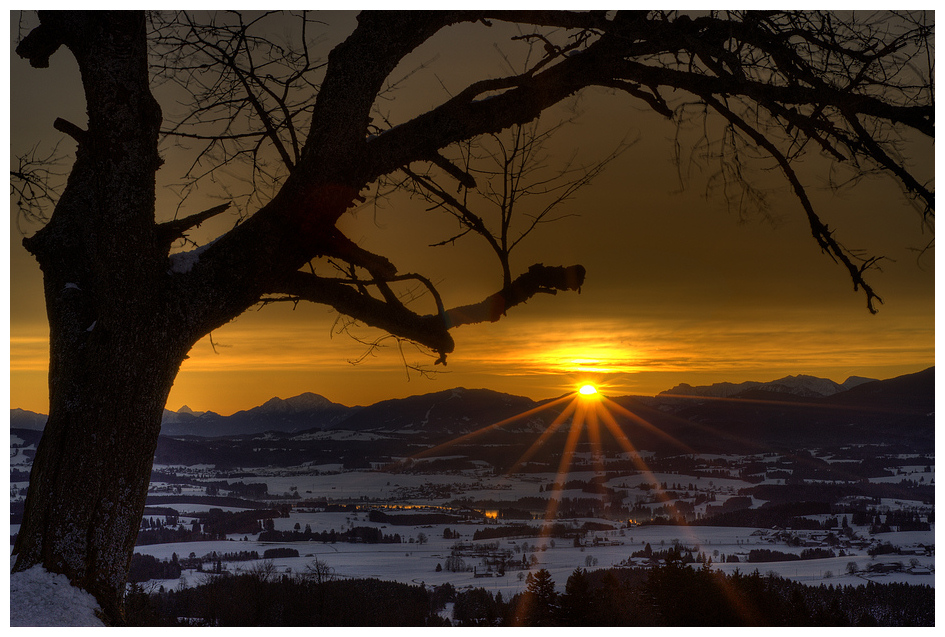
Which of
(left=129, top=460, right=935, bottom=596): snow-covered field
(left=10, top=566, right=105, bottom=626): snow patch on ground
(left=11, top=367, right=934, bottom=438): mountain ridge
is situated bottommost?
(left=129, top=460, right=935, bottom=596): snow-covered field

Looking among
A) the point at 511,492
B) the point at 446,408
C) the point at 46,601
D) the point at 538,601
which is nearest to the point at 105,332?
the point at 46,601

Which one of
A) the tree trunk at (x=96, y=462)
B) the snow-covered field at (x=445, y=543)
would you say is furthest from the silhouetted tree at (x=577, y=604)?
the tree trunk at (x=96, y=462)

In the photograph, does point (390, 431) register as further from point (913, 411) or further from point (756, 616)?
point (913, 411)

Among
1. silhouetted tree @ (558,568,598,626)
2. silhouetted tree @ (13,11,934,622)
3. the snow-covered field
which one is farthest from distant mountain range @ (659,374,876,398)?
silhouetted tree @ (13,11,934,622)

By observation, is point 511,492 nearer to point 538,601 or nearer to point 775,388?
point 775,388

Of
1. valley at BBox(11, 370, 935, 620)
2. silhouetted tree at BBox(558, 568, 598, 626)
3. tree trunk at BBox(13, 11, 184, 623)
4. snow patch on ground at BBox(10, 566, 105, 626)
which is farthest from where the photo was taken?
valley at BBox(11, 370, 935, 620)

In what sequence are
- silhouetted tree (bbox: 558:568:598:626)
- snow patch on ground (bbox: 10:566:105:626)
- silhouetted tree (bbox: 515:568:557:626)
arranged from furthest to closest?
silhouetted tree (bbox: 558:568:598:626) < silhouetted tree (bbox: 515:568:557:626) < snow patch on ground (bbox: 10:566:105:626)

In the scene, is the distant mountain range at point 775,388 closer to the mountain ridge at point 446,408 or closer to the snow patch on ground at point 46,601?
the mountain ridge at point 446,408

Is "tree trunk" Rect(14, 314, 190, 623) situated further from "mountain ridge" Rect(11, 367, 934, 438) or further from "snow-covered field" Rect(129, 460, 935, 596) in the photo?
"snow-covered field" Rect(129, 460, 935, 596)
